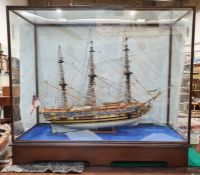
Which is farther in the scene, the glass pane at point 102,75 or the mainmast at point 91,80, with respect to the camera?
the mainmast at point 91,80

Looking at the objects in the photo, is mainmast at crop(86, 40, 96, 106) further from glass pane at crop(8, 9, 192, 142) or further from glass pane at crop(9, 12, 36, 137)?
glass pane at crop(9, 12, 36, 137)

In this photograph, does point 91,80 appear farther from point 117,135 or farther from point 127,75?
point 117,135

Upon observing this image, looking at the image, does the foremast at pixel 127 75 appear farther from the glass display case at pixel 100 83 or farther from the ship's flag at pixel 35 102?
the ship's flag at pixel 35 102

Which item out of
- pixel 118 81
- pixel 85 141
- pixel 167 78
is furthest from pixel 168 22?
pixel 85 141

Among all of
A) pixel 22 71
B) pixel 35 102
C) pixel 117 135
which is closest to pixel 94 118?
pixel 117 135

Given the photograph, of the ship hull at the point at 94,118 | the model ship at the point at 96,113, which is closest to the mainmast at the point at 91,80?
the model ship at the point at 96,113

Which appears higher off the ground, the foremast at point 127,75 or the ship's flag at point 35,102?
the foremast at point 127,75

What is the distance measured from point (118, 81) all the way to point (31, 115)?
547 mm

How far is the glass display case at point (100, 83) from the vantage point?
1.12m

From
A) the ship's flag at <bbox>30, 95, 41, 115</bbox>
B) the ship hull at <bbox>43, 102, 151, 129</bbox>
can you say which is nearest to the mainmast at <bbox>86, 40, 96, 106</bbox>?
the ship hull at <bbox>43, 102, 151, 129</bbox>

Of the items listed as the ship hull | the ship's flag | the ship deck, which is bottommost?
the ship deck

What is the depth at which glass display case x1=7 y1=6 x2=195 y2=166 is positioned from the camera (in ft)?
3.67

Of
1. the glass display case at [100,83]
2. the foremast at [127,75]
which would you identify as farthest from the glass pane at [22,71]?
the foremast at [127,75]

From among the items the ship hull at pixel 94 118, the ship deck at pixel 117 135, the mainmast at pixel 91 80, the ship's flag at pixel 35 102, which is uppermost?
the mainmast at pixel 91 80
